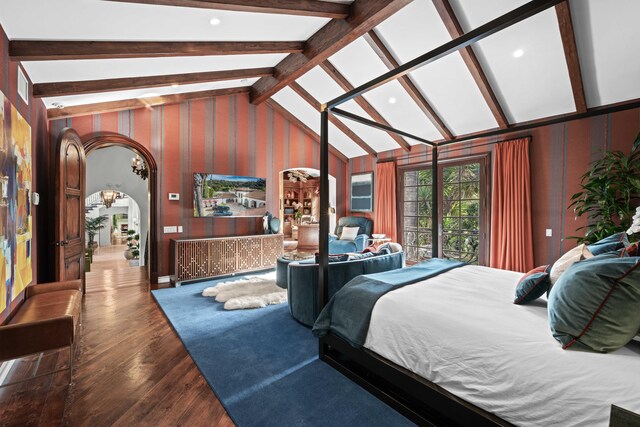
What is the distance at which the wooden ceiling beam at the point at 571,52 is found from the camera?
2.87 m

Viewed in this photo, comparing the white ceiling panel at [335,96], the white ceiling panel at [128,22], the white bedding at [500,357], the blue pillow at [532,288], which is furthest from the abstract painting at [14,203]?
the white ceiling panel at [335,96]

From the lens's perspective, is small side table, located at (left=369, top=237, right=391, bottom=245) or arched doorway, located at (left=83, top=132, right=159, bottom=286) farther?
small side table, located at (left=369, top=237, right=391, bottom=245)

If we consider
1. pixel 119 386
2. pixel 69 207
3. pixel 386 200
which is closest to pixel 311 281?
pixel 119 386

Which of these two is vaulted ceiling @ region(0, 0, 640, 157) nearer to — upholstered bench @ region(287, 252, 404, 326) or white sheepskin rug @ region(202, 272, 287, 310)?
upholstered bench @ region(287, 252, 404, 326)

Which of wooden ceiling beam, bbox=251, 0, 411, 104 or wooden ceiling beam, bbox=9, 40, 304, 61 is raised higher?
wooden ceiling beam, bbox=251, 0, 411, 104

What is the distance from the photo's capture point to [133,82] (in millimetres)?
3758

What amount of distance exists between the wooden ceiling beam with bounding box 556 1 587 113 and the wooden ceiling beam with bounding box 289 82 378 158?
353cm

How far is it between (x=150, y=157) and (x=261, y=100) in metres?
2.23

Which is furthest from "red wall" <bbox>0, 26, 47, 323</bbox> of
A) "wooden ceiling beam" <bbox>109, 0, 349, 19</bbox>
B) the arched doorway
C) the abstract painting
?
the arched doorway

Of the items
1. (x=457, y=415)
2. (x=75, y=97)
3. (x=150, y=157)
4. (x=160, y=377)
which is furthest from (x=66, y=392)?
(x=150, y=157)

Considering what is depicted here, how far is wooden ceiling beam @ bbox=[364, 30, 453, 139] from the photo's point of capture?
3793mm

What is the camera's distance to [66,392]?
2.05 metres

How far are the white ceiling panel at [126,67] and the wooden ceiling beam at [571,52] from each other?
3467 millimetres

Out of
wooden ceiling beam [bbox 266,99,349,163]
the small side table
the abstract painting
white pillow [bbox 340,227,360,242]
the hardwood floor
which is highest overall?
wooden ceiling beam [bbox 266,99,349,163]
